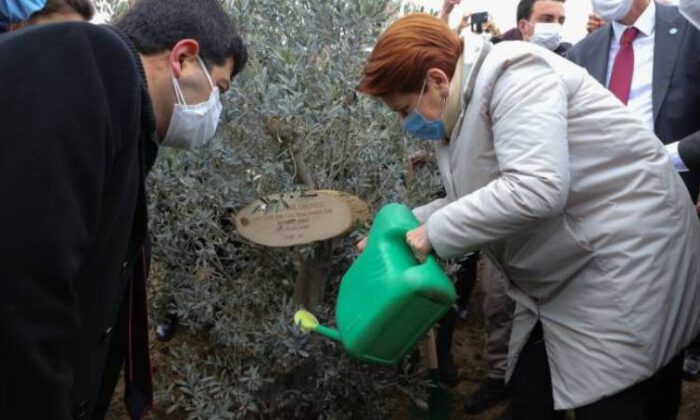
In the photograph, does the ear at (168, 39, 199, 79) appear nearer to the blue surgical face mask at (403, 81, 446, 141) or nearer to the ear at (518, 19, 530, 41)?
the blue surgical face mask at (403, 81, 446, 141)

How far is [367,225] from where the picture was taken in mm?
2539

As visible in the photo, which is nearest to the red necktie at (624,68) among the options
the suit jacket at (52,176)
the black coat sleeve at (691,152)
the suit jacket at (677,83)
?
the suit jacket at (677,83)

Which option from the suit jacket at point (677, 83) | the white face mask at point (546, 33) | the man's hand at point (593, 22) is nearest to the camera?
the suit jacket at point (677, 83)

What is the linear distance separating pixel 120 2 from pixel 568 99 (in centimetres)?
163

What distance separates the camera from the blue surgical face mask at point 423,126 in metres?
1.98

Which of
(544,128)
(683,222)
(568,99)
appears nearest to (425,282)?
(544,128)

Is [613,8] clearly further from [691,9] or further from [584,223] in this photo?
[584,223]

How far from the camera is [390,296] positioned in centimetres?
185

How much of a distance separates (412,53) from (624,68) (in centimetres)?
155

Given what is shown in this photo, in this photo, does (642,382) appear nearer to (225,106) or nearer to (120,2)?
(225,106)

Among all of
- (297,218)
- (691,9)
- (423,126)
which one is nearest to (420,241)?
(423,126)

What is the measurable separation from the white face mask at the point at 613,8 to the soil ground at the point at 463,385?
178cm

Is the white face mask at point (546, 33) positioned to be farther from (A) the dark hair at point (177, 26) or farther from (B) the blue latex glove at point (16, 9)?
(A) the dark hair at point (177, 26)

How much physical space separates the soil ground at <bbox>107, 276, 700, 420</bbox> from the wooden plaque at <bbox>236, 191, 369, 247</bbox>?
0.83 metres
